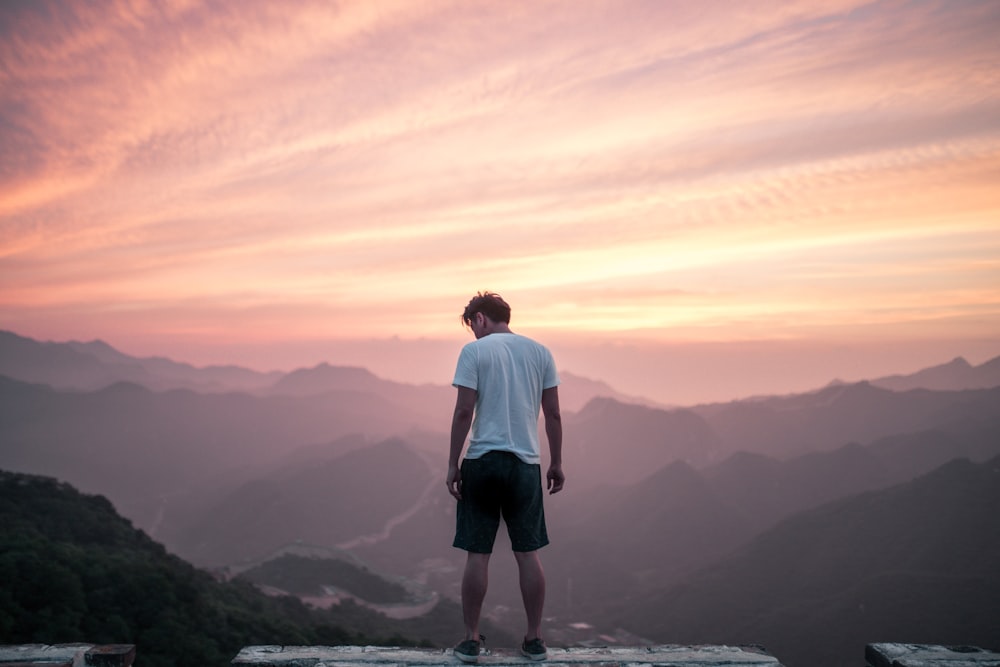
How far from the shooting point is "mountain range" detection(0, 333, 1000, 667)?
59.4 m

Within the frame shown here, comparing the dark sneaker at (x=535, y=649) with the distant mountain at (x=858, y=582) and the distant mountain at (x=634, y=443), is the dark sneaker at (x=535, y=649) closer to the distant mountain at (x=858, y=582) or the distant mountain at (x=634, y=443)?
the distant mountain at (x=858, y=582)

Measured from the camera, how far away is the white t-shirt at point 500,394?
5199 millimetres

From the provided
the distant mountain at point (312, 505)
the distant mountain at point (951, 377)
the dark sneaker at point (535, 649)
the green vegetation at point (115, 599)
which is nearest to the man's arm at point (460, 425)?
the dark sneaker at point (535, 649)

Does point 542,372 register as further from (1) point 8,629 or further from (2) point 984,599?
(2) point 984,599

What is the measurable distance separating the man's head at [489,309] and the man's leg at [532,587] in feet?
6.20

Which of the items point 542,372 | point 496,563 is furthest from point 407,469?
point 542,372

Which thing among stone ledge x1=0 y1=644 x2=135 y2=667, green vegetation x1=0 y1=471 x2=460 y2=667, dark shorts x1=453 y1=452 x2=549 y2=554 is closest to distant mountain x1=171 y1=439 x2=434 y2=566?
green vegetation x1=0 y1=471 x2=460 y2=667

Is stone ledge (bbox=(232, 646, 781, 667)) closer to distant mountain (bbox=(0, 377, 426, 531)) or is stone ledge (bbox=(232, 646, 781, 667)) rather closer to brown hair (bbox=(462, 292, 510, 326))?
brown hair (bbox=(462, 292, 510, 326))

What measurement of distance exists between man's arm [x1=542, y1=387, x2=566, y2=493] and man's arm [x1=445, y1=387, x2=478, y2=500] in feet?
2.03

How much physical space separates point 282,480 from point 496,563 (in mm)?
46547

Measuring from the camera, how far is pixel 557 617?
218 ft

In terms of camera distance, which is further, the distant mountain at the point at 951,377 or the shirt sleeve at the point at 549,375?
the distant mountain at the point at 951,377

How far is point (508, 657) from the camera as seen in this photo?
5.05 metres

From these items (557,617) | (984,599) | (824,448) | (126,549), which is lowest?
(557,617)
